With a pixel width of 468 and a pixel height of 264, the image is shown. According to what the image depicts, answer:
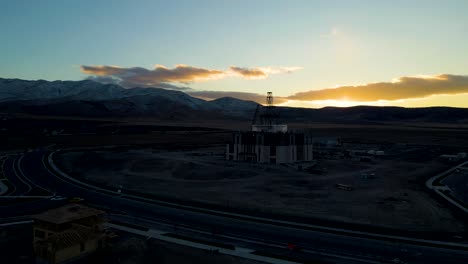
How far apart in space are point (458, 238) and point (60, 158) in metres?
113

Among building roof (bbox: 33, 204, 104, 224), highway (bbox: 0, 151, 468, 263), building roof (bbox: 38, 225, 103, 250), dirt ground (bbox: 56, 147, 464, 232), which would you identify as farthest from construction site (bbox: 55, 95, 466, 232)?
building roof (bbox: 38, 225, 103, 250)

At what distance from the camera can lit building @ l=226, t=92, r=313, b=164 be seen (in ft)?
357

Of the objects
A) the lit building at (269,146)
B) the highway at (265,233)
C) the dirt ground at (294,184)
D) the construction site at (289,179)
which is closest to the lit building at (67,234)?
the highway at (265,233)

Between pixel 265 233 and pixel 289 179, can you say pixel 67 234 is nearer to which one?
pixel 265 233

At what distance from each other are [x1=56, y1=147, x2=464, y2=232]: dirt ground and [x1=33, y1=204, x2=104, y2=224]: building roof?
25.4 m

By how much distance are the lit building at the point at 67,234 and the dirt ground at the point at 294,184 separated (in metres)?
25.4

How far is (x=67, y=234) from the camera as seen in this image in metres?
40.8

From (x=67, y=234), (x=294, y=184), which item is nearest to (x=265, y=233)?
(x=67, y=234)

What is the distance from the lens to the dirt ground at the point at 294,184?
59.6 m

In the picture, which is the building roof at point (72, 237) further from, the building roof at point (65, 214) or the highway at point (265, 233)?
the highway at point (265, 233)

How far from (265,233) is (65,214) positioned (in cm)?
2405

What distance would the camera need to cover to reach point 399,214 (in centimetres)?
5916

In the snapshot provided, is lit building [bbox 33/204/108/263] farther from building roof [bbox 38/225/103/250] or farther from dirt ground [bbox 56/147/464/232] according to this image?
dirt ground [bbox 56/147/464/232]

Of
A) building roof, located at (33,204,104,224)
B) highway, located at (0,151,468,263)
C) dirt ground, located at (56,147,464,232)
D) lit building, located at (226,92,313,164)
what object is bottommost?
highway, located at (0,151,468,263)
